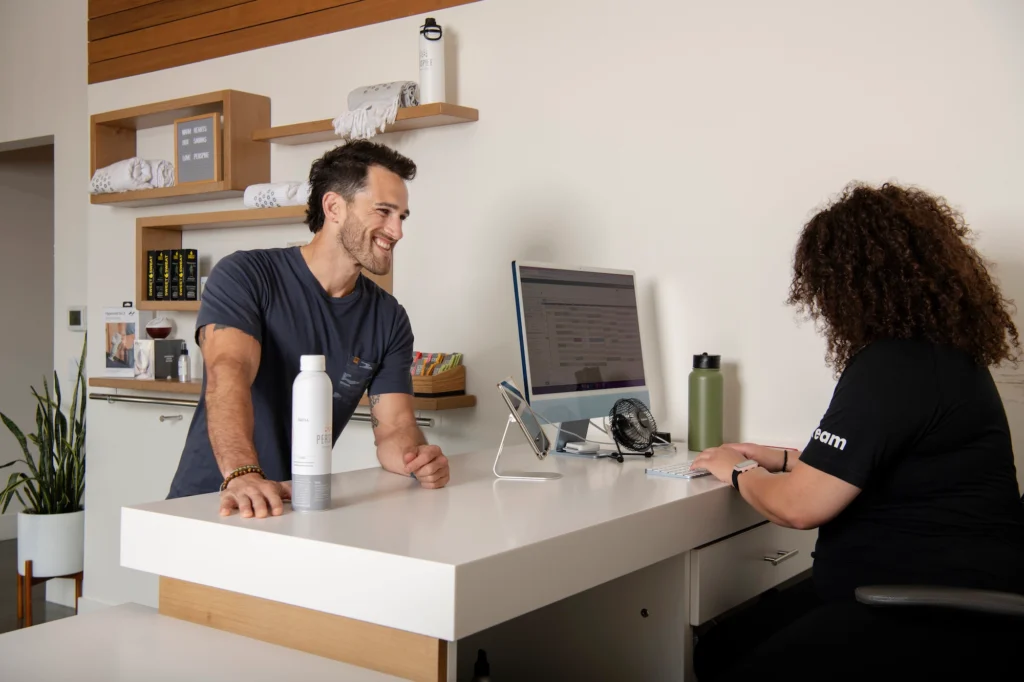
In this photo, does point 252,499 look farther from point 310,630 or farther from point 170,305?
point 170,305

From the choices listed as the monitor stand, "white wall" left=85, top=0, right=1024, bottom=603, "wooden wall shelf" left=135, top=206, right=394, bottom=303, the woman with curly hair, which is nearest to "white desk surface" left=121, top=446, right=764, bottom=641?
the woman with curly hair

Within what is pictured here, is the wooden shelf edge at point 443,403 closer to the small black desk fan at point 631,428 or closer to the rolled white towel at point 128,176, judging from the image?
the small black desk fan at point 631,428

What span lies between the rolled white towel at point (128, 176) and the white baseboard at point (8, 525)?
2310 mm

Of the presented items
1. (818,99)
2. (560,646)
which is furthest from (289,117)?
(560,646)

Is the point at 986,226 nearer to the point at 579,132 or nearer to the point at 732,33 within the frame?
the point at 732,33

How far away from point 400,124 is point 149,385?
4.72ft

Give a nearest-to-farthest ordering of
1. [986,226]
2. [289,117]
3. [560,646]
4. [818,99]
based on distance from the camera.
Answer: [560,646] → [986,226] → [818,99] → [289,117]

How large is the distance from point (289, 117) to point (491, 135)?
0.92m

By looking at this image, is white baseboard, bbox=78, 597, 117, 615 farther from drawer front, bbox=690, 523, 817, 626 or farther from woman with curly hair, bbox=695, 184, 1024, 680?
woman with curly hair, bbox=695, 184, 1024, 680

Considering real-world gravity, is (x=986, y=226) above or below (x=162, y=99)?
below

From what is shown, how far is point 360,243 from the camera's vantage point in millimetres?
2076

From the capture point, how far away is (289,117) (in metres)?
3.49

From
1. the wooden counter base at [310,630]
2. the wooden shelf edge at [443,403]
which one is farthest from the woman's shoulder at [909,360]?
the wooden shelf edge at [443,403]

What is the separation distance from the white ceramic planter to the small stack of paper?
1.96 metres
